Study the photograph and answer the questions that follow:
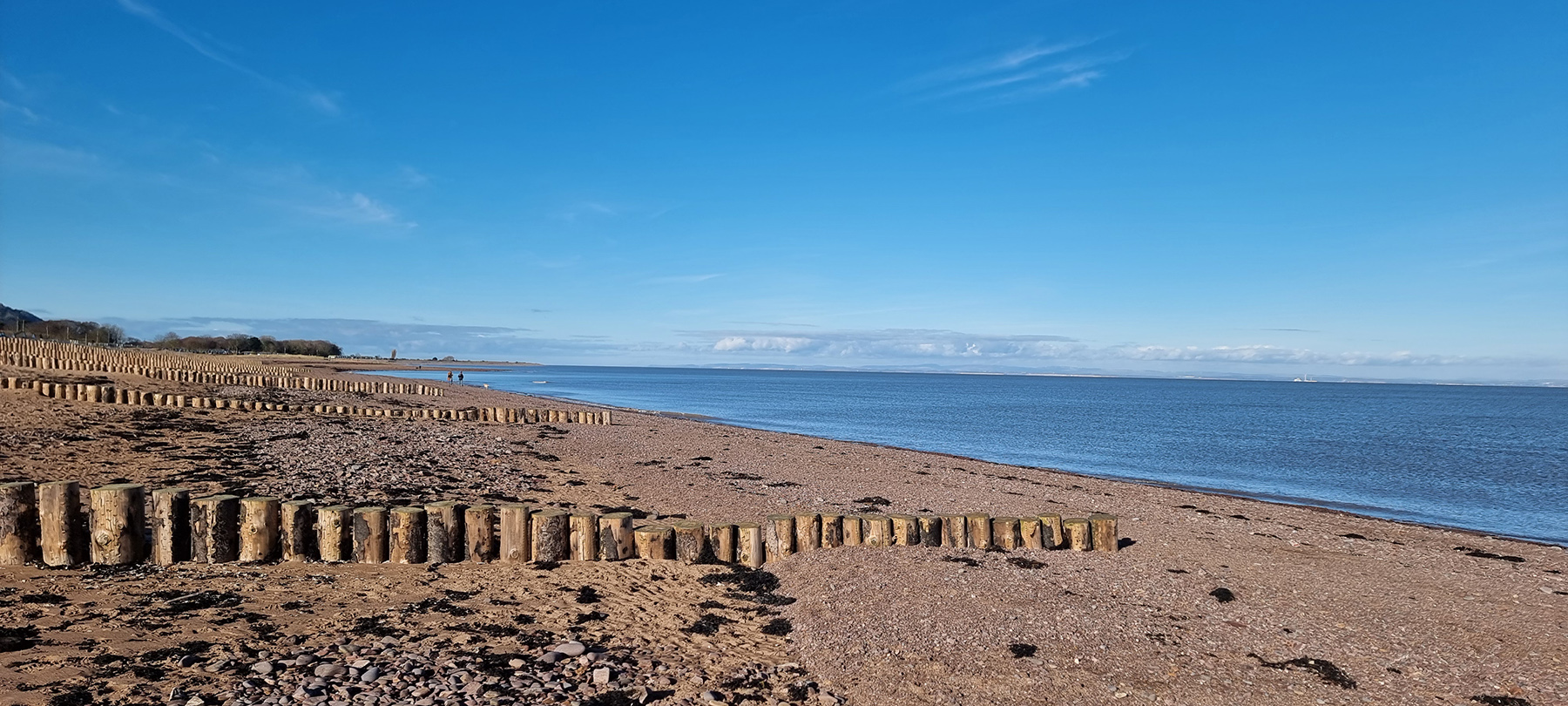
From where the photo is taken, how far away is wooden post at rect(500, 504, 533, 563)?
354 inches

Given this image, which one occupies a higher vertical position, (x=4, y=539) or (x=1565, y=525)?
(x=4, y=539)

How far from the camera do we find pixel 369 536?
28.4 feet

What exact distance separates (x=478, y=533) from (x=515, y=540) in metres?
0.41

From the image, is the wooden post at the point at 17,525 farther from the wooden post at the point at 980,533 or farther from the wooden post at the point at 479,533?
the wooden post at the point at 980,533

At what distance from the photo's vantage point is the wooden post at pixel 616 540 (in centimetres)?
921

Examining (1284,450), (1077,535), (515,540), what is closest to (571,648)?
(515,540)

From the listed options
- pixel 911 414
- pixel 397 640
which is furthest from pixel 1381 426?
pixel 397 640

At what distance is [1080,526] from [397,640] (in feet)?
26.7

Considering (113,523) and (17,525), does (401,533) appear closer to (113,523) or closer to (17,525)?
(113,523)

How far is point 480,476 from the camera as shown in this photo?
1545 centimetres

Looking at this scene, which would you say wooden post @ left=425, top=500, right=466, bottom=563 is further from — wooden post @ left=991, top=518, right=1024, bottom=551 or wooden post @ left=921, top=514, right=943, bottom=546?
wooden post @ left=991, top=518, right=1024, bottom=551

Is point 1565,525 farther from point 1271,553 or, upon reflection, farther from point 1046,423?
point 1046,423

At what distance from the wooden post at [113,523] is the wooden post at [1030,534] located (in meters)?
9.87

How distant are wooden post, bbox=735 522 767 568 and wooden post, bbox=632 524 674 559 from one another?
0.82 m
